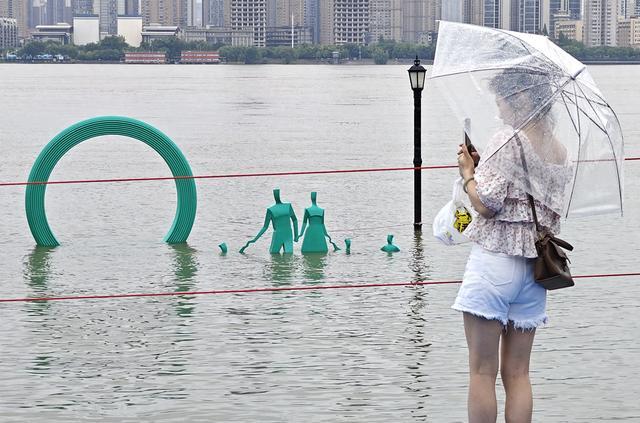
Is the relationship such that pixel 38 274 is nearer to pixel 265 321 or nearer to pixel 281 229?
pixel 281 229

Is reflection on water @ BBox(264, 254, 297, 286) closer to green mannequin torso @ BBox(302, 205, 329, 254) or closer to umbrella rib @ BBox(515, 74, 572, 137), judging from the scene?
green mannequin torso @ BBox(302, 205, 329, 254)

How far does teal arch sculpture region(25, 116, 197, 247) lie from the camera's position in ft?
46.3

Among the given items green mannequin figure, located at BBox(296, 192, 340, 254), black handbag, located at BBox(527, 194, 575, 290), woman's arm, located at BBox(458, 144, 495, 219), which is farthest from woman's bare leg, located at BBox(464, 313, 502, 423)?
green mannequin figure, located at BBox(296, 192, 340, 254)

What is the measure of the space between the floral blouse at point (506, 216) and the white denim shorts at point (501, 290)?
48mm

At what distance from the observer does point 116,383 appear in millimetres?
7996

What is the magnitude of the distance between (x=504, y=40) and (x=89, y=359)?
3616mm

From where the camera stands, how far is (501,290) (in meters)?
5.85

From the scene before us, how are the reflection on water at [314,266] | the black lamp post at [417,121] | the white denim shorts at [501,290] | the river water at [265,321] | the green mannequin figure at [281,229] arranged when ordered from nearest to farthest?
1. the white denim shorts at [501,290]
2. the river water at [265,321]
3. the reflection on water at [314,266]
4. the green mannequin figure at [281,229]
5. the black lamp post at [417,121]

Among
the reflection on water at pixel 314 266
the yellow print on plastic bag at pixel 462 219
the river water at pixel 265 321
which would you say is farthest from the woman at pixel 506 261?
the reflection on water at pixel 314 266

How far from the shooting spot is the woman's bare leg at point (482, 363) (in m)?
5.88

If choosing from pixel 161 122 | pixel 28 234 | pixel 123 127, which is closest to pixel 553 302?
pixel 123 127

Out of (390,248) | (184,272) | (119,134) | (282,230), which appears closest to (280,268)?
(184,272)

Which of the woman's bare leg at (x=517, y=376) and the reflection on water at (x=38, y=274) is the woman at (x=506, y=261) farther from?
the reflection on water at (x=38, y=274)

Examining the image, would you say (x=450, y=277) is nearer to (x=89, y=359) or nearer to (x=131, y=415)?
(x=89, y=359)
